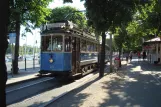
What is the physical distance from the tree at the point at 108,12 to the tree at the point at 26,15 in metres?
6.26

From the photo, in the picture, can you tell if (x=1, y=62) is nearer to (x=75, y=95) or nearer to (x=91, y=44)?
(x=75, y=95)

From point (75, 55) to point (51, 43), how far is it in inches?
74.7

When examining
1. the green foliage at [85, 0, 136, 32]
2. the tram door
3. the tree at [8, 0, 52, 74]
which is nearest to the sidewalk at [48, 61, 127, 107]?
the tram door

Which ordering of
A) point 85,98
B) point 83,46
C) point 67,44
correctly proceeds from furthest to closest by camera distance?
point 83,46 < point 67,44 < point 85,98

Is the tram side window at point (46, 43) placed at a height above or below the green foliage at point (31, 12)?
below

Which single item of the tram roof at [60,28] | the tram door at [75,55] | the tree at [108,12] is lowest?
the tram door at [75,55]

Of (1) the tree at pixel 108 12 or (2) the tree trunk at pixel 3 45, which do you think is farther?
(1) the tree at pixel 108 12

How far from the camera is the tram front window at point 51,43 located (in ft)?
61.1

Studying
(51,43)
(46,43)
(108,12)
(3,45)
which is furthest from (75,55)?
(3,45)

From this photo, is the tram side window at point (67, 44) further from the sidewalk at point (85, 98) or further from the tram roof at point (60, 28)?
the sidewalk at point (85, 98)

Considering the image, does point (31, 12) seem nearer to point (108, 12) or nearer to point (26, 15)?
point (26, 15)

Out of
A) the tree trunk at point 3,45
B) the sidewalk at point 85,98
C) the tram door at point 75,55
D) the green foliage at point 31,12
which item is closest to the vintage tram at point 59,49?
the tram door at point 75,55

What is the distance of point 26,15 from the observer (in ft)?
86.3

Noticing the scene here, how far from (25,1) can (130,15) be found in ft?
30.2
